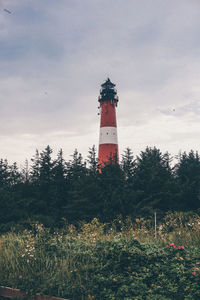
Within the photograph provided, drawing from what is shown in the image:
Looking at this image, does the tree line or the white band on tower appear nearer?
the tree line

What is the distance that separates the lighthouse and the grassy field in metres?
17.6

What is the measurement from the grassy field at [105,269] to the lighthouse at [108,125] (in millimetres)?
17620

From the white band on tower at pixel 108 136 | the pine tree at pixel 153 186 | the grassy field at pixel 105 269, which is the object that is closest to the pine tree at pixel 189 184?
the pine tree at pixel 153 186

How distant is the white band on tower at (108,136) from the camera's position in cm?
2769

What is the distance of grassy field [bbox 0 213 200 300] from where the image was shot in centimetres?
598

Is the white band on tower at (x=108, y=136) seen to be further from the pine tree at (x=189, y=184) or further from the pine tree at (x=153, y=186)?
the pine tree at (x=189, y=184)

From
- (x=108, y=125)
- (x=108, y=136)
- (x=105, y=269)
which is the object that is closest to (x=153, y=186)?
(x=108, y=136)

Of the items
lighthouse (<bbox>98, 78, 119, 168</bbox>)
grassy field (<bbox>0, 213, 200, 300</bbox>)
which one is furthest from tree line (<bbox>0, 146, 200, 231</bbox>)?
grassy field (<bbox>0, 213, 200, 300</bbox>)

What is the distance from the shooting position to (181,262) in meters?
6.56

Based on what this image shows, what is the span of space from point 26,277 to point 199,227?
17.8 feet

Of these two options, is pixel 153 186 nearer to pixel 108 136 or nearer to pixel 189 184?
pixel 189 184

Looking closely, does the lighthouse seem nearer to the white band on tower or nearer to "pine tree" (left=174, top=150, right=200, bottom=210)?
the white band on tower

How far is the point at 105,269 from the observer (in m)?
6.69

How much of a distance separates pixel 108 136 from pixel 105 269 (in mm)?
21550
